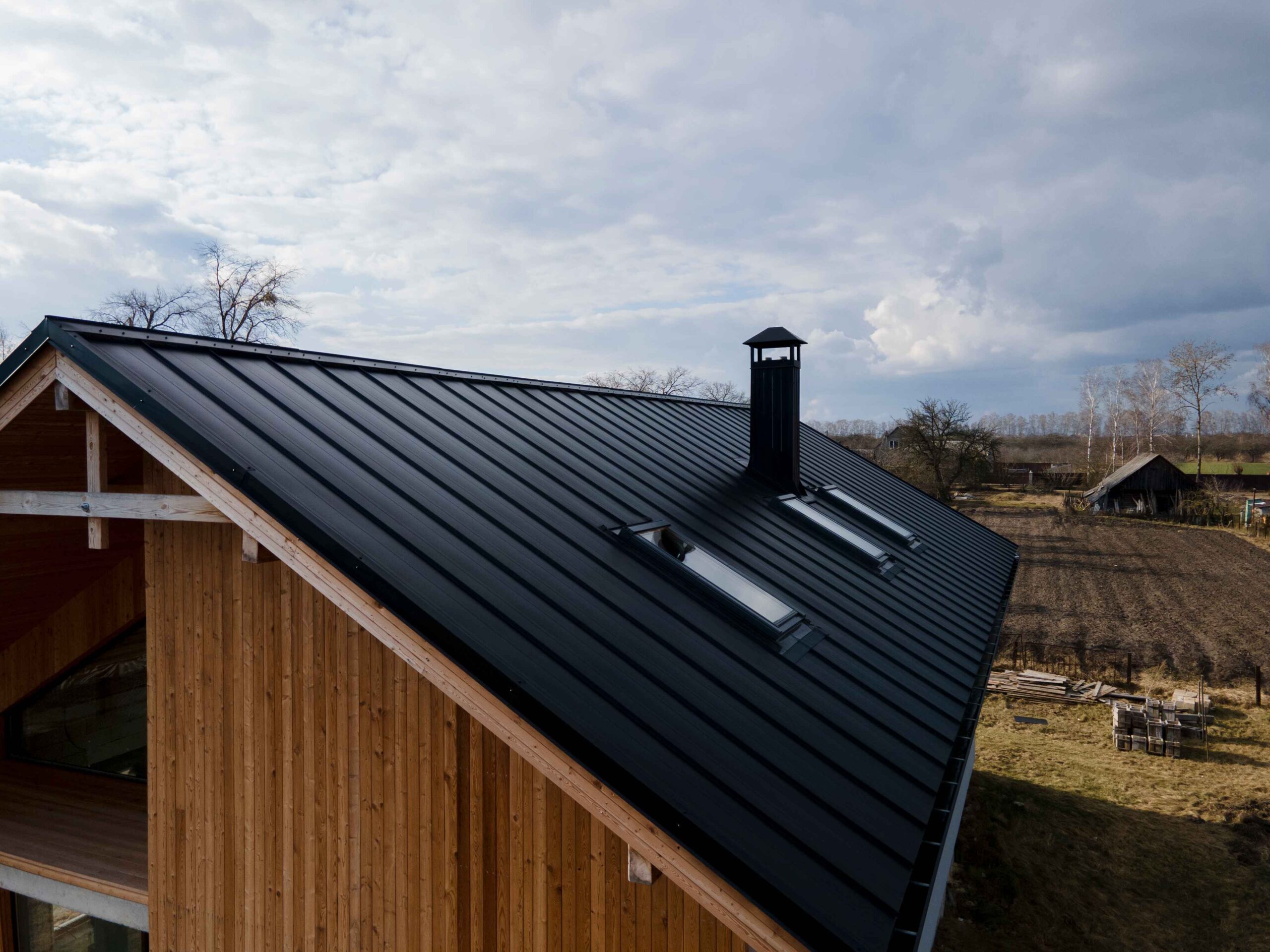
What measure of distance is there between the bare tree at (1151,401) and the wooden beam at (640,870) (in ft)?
253

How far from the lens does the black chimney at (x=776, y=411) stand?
455 inches

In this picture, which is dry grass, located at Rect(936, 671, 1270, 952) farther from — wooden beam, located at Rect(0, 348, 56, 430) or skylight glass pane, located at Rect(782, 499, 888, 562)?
wooden beam, located at Rect(0, 348, 56, 430)

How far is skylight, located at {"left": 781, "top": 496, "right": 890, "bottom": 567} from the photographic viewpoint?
984 centimetres

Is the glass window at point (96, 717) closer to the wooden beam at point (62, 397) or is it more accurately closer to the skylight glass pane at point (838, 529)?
the wooden beam at point (62, 397)

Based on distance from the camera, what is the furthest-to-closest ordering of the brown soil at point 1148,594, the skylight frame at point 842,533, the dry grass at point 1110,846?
1. the brown soil at point 1148,594
2. the dry grass at point 1110,846
3. the skylight frame at point 842,533

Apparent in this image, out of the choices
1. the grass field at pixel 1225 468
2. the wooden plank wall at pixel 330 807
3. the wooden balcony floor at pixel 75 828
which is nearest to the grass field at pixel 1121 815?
the wooden plank wall at pixel 330 807

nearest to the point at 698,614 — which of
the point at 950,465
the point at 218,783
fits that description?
the point at 218,783

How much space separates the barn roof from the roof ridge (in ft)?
157

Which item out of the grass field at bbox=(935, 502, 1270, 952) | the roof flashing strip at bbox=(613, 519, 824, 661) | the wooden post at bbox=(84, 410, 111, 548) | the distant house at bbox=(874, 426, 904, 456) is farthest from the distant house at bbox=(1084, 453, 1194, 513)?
the wooden post at bbox=(84, 410, 111, 548)

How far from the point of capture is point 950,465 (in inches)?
1902

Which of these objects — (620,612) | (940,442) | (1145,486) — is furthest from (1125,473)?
(620,612)

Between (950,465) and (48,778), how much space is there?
47.9 m

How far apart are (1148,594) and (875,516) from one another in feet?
77.1

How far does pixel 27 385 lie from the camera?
5.16m
